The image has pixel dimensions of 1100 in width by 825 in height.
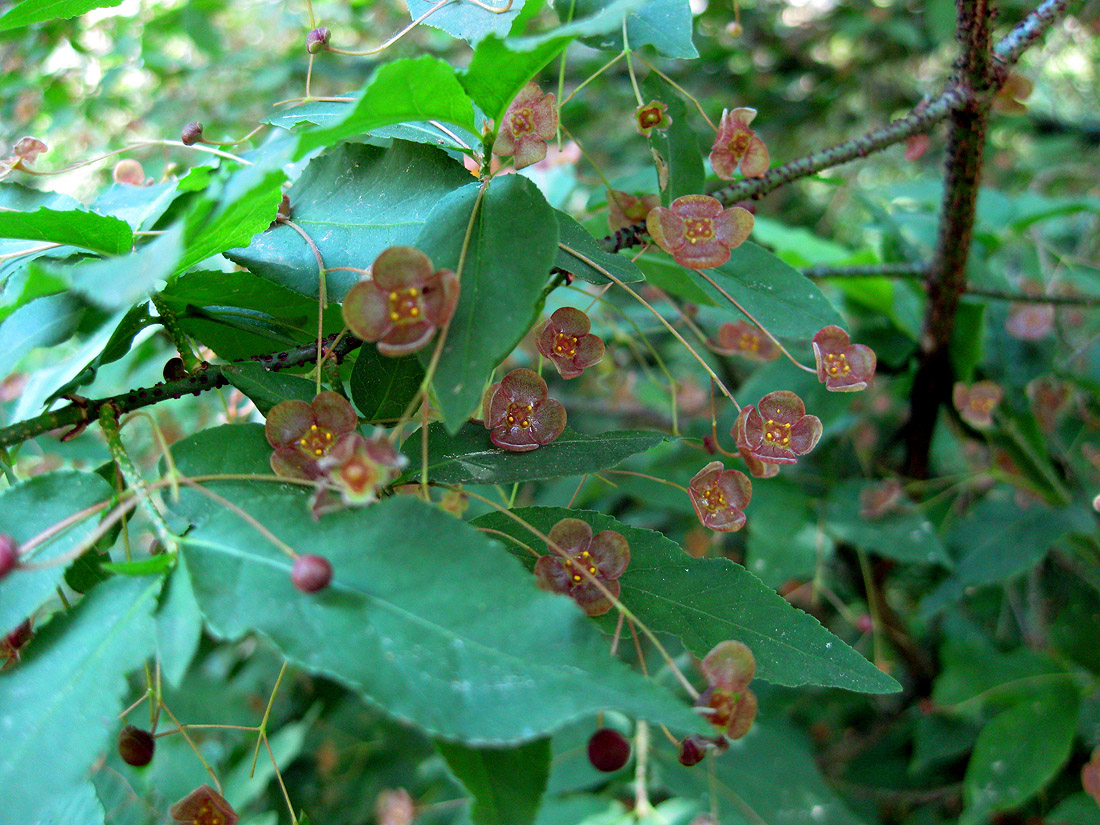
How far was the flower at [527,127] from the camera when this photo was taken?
64cm

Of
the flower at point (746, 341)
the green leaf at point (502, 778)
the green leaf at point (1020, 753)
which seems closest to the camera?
the green leaf at point (502, 778)

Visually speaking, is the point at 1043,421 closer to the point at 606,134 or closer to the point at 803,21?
the point at 803,21

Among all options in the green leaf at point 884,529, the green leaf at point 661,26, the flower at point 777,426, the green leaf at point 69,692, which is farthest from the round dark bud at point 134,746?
the green leaf at point 884,529

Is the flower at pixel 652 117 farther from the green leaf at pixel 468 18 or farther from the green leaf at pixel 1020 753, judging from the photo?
the green leaf at pixel 1020 753

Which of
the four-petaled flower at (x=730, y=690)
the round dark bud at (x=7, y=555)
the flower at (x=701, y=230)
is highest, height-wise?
the round dark bud at (x=7, y=555)

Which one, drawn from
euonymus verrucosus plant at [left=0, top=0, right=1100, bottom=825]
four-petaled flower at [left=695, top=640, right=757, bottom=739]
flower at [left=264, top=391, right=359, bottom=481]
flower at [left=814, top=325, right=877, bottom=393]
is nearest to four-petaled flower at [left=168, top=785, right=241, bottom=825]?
euonymus verrucosus plant at [left=0, top=0, right=1100, bottom=825]

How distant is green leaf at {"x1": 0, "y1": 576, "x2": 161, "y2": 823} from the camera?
469mm

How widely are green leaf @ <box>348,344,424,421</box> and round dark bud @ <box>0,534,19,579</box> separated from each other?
26 centimetres

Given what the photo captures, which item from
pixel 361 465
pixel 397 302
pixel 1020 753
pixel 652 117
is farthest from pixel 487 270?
pixel 1020 753

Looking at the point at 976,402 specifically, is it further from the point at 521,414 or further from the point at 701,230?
the point at 521,414

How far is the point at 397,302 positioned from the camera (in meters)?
0.55

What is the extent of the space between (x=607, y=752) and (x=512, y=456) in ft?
0.83

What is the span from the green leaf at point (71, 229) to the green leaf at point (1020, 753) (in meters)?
1.34

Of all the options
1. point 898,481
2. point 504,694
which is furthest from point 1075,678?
point 504,694
